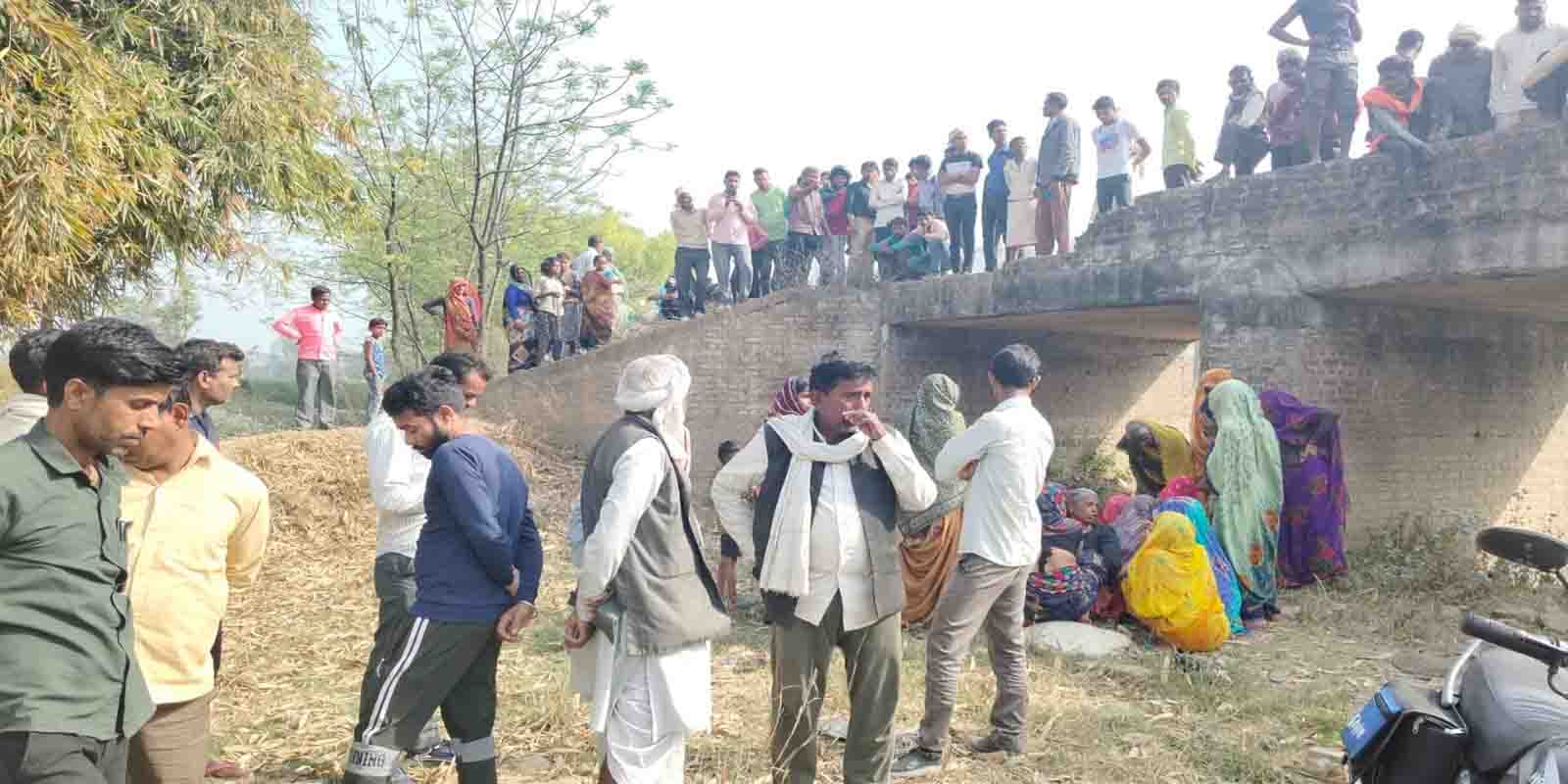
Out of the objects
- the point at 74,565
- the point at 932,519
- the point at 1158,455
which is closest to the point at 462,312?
the point at 932,519

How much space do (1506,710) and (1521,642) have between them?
0.18 meters

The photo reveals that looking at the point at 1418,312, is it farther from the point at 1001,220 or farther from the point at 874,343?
the point at 874,343

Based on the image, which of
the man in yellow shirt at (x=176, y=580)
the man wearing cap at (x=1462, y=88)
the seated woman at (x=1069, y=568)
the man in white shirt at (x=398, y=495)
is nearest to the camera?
the man in yellow shirt at (x=176, y=580)

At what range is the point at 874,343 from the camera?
12.5 meters

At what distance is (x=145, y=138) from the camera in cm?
564

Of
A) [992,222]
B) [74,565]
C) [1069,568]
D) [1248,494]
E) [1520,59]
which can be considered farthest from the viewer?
[992,222]

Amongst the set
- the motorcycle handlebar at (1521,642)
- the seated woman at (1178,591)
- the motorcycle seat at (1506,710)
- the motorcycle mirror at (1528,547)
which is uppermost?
the motorcycle mirror at (1528,547)

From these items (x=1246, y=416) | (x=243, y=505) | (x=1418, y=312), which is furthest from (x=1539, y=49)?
(x=243, y=505)

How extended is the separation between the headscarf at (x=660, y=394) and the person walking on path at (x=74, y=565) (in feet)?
4.06

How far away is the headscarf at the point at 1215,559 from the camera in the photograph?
6.27m

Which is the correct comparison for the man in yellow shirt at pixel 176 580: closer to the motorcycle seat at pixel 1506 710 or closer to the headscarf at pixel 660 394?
the headscarf at pixel 660 394

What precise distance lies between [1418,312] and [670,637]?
8705 millimetres

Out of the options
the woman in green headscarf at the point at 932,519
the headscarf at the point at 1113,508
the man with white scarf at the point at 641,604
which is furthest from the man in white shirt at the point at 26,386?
the headscarf at the point at 1113,508

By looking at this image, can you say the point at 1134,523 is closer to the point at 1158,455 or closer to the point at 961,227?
the point at 1158,455
